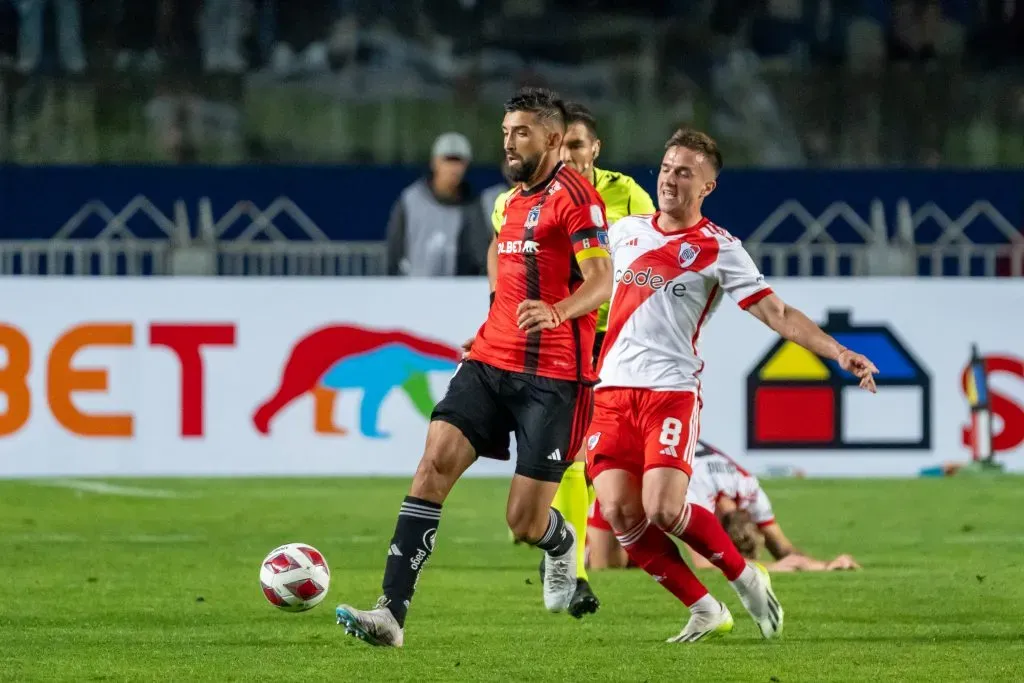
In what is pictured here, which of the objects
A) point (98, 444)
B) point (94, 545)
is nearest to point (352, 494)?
point (98, 444)

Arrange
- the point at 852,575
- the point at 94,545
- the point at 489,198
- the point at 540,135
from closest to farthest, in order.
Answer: the point at 540,135
the point at 852,575
the point at 94,545
the point at 489,198

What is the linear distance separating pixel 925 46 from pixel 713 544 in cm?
1485

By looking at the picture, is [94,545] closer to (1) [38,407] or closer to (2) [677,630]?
(1) [38,407]

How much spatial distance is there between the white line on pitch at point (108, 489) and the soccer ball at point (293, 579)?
222 inches

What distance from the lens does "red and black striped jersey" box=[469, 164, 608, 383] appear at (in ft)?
21.9

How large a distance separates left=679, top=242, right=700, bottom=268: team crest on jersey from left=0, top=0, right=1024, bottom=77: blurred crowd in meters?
13.6

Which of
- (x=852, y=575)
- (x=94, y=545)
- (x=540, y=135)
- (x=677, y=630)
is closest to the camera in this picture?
(x=540, y=135)

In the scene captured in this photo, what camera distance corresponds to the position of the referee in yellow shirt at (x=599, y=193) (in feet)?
26.6

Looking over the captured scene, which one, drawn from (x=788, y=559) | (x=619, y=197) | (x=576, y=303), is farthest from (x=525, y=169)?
(x=788, y=559)

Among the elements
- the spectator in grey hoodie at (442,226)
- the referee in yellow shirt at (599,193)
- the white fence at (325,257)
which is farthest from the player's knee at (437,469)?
the white fence at (325,257)

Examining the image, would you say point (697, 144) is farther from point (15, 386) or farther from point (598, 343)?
point (15, 386)

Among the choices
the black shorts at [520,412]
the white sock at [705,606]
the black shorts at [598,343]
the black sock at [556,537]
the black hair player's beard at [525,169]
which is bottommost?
the white sock at [705,606]

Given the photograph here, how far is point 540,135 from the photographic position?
676 centimetres

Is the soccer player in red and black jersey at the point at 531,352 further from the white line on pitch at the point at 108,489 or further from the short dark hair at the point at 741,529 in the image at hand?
the white line on pitch at the point at 108,489
